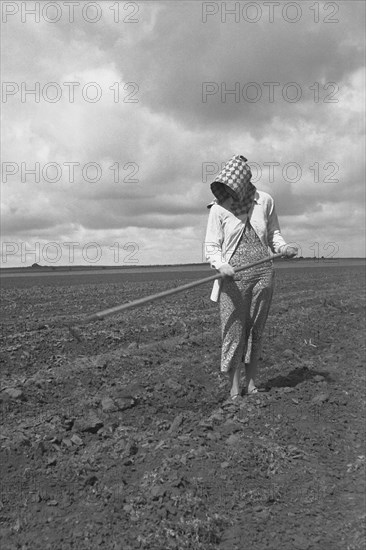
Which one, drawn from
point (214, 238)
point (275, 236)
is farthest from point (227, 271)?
point (275, 236)

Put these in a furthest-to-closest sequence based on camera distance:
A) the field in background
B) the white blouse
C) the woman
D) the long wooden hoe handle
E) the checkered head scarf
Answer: the white blouse → the woman → the checkered head scarf → the long wooden hoe handle → the field in background

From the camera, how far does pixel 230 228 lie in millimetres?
5367

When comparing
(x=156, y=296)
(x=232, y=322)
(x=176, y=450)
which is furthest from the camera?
(x=232, y=322)

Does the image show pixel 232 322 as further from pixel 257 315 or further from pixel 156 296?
pixel 156 296

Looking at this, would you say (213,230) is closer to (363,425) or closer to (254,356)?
(254,356)

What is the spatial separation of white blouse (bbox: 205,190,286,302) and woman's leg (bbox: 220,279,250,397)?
96 millimetres

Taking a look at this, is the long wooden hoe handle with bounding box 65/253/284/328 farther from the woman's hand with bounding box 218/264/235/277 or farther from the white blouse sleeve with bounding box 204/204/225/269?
the white blouse sleeve with bounding box 204/204/225/269

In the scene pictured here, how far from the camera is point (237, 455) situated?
4441 millimetres

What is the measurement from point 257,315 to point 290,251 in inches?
25.1

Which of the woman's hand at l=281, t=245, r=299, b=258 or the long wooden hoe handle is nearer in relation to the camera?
the long wooden hoe handle

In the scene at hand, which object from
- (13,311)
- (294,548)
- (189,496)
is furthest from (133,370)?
(13,311)

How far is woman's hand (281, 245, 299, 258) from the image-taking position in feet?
17.8

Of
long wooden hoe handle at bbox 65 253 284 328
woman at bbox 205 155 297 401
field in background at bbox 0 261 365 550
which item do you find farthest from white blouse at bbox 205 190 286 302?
field in background at bbox 0 261 365 550

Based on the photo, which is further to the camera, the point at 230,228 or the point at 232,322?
the point at 232,322
